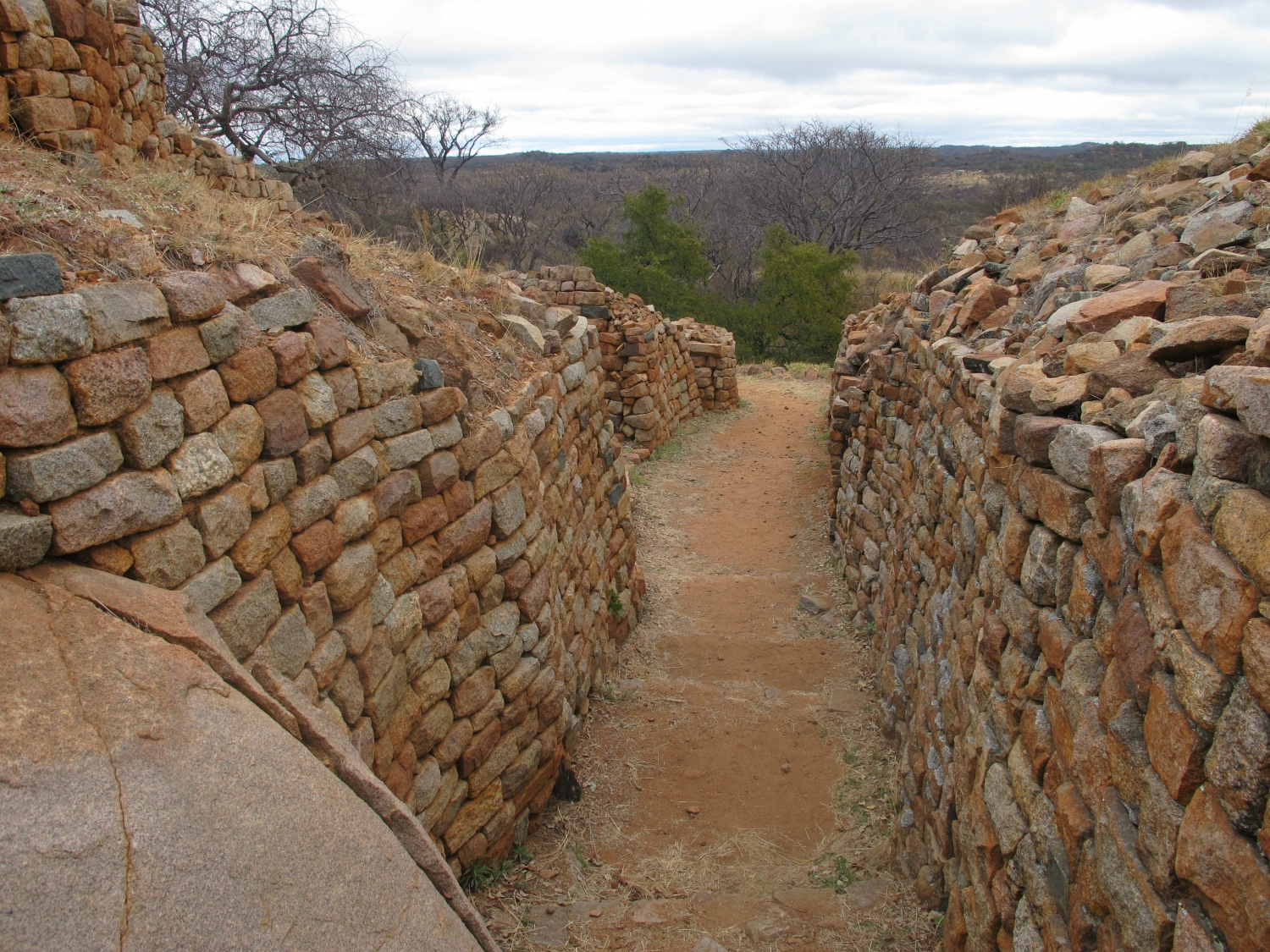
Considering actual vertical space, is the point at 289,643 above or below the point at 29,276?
below

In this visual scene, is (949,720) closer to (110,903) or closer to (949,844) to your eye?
(949,844)

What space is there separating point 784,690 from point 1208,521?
4482 mm

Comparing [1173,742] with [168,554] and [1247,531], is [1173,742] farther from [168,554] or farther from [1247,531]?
[168,554]

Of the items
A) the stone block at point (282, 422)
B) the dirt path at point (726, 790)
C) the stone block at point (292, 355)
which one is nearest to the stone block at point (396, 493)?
the stone block at point (282, 422)

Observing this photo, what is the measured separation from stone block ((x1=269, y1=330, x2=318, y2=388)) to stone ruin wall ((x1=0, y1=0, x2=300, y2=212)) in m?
1.93

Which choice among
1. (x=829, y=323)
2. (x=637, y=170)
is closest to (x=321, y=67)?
(x=829, y=323)

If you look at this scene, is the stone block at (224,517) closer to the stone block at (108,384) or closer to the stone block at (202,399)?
the stone block at (202,399)

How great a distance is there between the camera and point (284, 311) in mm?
3205

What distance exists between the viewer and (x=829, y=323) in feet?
69.6

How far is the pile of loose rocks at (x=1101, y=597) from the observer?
174cm

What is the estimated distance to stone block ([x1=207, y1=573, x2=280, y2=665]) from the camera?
2.71 metres

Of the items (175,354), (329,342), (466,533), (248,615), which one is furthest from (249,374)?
(466,533)

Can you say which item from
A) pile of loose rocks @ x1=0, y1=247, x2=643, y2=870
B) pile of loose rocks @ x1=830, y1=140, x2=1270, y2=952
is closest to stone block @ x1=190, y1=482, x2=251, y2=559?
pile of loose rocks @ x1=0, y1=247, x2=643, y2=870

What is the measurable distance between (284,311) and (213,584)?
108 cm
